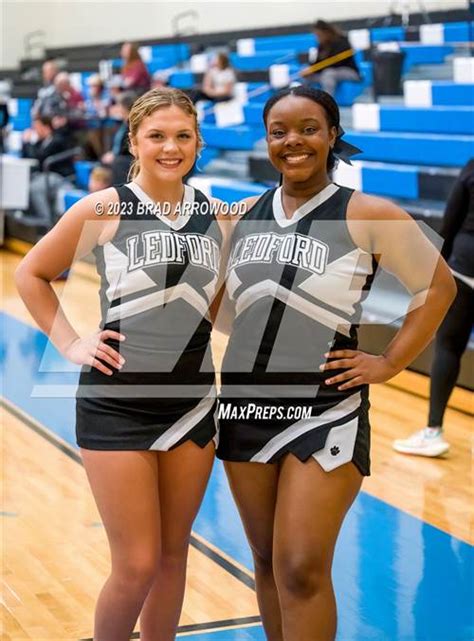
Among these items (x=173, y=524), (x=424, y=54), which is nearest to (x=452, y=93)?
(x=424, y=54)

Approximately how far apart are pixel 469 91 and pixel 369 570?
18.4 ft

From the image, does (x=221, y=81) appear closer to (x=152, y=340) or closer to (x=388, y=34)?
(x=388, y=34)

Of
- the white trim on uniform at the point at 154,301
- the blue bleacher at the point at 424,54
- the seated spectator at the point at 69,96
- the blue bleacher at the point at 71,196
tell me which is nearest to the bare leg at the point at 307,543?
the white trim on uniform at the point at 154,301

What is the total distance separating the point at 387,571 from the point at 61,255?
187 cm

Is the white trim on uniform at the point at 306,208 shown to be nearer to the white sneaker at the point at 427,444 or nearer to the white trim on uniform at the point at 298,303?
the white trim on uniform at the point at 298,303

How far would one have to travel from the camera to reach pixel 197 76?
13328 millimetres

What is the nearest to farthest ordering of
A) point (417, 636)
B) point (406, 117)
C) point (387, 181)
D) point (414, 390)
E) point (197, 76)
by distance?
point (417, 636), point (414, 390), point (387, 181), point (406, 117), point (197, 76)

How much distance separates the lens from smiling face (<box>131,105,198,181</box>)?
2588 millimetres

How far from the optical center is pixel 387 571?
386 cm

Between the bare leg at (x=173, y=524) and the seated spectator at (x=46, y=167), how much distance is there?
29.2ft

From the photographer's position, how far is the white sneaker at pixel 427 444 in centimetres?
513

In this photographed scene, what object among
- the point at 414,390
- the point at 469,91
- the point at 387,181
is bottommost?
the point at 414,390

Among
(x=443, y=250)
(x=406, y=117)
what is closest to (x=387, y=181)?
(x=406, y=117)

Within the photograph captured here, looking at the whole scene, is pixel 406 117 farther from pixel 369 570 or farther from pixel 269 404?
pixel 269 404
